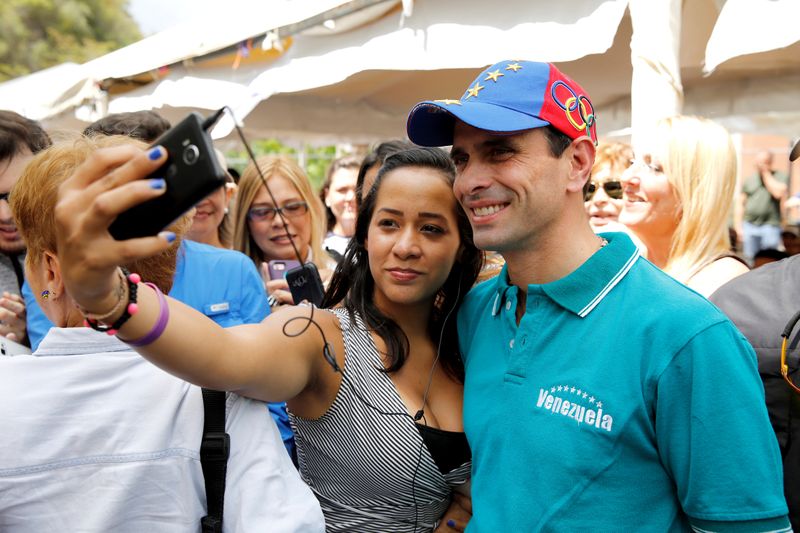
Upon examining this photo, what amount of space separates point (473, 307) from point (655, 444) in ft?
2.51

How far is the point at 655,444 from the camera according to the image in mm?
1513

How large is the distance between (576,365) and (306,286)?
4.31 feet

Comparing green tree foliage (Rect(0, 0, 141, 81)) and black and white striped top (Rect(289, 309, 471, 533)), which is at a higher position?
green tree foliage (Rect(0, 0, 141, 81))

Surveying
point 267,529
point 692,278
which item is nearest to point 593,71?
point 692,278

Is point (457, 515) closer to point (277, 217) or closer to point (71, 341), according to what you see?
point (71, 341)

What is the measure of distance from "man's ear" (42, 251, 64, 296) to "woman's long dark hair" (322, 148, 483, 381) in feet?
2.74

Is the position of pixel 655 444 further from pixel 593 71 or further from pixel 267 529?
pixel 593 71

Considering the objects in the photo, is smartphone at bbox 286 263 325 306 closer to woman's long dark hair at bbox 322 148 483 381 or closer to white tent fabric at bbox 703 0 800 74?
woman's long dark hair at bbox 322 148 483 381

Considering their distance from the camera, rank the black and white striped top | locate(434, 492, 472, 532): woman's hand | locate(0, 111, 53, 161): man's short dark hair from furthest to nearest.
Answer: locate(0, 111, 53, 161): man's short dark hair < locate(434, 492, 472, 532): woman's hand < the black and white striped top

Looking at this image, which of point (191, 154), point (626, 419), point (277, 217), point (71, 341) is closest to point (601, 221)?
point (277, 217)

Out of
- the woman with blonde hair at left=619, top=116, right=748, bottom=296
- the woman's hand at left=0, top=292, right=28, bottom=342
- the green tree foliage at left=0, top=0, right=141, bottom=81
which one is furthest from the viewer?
the green tree foliage at left=0, top=0, right=141, bottom=81

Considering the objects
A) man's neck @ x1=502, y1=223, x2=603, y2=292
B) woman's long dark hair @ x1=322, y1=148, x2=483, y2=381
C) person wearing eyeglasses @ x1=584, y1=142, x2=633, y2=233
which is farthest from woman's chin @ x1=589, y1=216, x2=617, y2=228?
man's neck @ x1=502, y1=223, x2=603, y2=292

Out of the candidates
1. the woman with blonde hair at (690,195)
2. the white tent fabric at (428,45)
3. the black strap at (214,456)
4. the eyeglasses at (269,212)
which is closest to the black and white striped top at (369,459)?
the black strap at (214,456)

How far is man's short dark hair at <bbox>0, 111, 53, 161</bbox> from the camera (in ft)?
8.53
